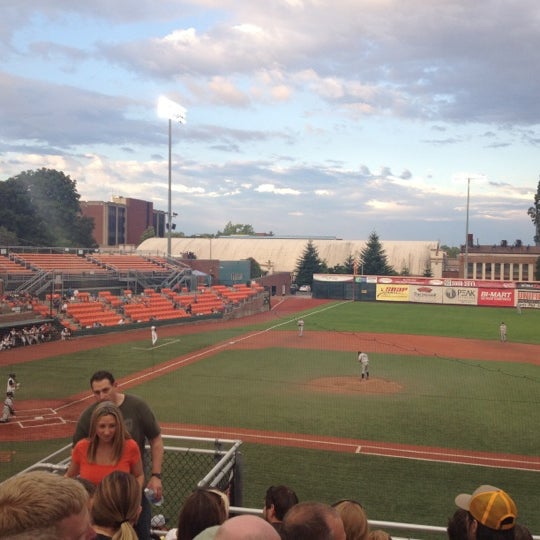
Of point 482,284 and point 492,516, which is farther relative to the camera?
point 482,284

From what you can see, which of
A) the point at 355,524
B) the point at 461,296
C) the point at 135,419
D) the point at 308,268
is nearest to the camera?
the point at 355,524

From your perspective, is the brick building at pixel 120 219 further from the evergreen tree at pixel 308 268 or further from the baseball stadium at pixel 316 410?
the baseball stadium at pixel 316 410

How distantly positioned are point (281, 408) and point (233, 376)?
5.17 meters

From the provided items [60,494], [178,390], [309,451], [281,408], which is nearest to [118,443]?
[60,494]

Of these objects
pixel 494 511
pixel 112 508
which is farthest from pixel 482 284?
pixel 112 508

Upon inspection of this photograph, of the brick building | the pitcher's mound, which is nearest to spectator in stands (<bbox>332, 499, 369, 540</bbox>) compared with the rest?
the pitcher's mound

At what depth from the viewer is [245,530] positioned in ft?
7.51

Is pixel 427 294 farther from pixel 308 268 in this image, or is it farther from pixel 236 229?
pixel 236 229

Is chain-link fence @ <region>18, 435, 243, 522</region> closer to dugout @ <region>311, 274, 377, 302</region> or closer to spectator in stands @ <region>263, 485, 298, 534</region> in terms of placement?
spectator in stands @ <region>263, 485, 298, 534</region>

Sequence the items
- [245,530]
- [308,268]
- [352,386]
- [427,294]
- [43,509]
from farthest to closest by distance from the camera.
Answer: [308,268], [427,294], [352,386], [245,530], [43,509]

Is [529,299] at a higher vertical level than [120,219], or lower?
lower

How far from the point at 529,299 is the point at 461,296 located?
6.05 m

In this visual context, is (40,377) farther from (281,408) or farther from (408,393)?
(408,393)

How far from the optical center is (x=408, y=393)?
68.1 ft
